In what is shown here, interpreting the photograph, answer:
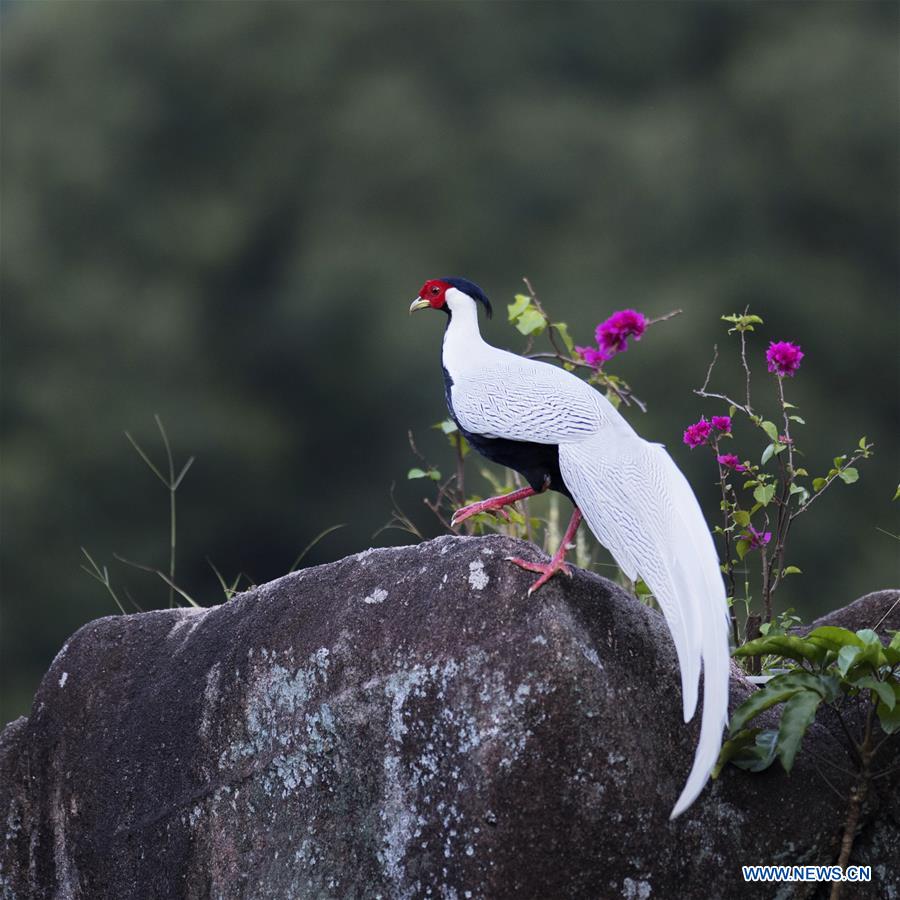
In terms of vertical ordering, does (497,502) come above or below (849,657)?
above

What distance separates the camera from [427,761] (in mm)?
3129

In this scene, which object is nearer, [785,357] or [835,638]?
[835,638]

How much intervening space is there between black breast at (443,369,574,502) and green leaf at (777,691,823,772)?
683mm

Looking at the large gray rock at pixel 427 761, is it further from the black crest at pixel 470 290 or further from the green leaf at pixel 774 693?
the black crest at pixel 470 290

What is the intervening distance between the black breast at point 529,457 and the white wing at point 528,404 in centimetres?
3

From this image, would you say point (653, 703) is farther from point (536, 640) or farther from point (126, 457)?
point (126, 457)

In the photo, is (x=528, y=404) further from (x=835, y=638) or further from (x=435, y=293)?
(x=835, y=638)

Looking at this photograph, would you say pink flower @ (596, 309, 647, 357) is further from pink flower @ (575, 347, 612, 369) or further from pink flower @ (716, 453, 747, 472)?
pink flower @ (716, 453, 747, 472)

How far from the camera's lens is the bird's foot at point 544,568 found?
10.3 feet

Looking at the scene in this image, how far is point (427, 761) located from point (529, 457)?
2.38 ft

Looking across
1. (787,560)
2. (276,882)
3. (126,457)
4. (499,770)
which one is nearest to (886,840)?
(499,770)

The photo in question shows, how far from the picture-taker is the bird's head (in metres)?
3.81

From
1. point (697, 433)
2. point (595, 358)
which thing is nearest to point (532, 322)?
point (595, 358)

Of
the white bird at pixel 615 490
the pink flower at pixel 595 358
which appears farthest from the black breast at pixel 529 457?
the pink flower at pixel 595 358
